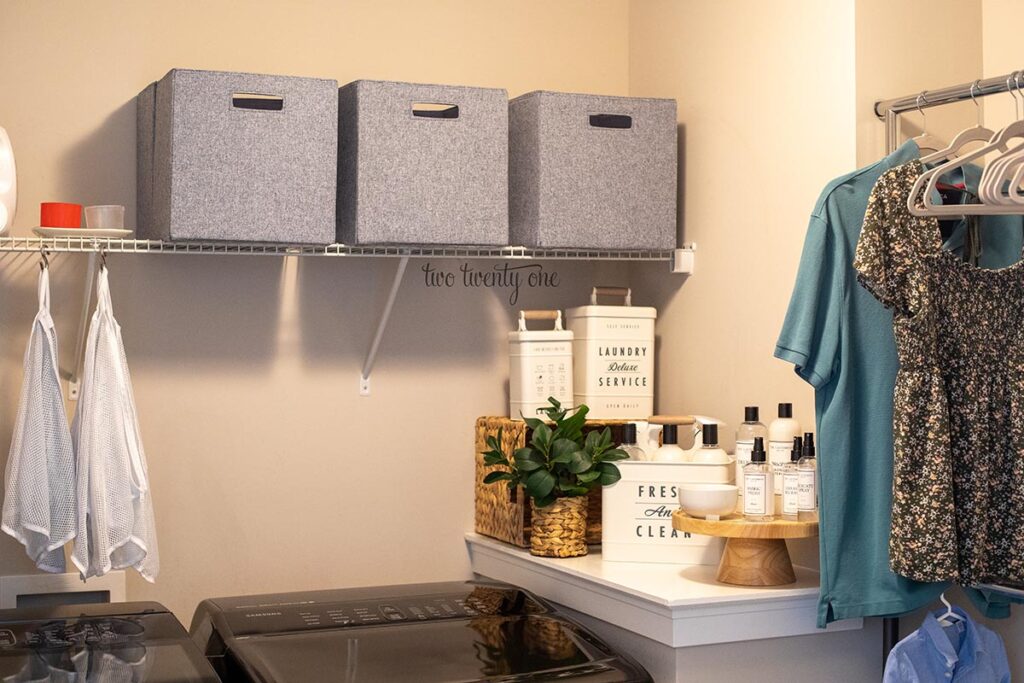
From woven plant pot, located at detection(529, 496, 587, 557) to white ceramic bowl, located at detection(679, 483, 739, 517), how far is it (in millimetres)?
369

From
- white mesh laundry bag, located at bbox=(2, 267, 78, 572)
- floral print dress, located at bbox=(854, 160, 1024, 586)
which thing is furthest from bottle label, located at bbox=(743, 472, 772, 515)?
white mesh laundry bag, located at bbox=(2, 267, 78, 572)

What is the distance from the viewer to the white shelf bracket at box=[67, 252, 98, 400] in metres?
2.45

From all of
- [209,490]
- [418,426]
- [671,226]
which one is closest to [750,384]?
[671,226]

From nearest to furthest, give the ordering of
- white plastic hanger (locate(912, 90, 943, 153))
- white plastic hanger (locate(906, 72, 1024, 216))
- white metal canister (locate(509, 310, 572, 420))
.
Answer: white plastic hanger (locate(906, 72, 1024, 216))
white plastic hanger (locate(912, 90, 943, 153))
white metal canister (locate(509, 310, 572, 420))

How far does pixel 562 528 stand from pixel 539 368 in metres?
0.42

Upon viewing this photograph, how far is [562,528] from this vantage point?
2.54 m

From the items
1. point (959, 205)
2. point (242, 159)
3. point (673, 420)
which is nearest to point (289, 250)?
point (242, 159)

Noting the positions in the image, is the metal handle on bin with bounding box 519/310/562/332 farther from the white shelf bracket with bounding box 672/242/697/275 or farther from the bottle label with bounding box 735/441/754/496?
the bottle label with bounding box 735/441/754/496

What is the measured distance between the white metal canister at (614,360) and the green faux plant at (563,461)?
0.26 metres

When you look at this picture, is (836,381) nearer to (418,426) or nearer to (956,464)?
(956,464)

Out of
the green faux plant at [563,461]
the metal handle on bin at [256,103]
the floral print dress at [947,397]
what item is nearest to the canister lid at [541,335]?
the green faux plant at [563,461]

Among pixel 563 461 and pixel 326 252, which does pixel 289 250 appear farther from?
pixel 563 461

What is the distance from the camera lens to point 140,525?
2.31 m

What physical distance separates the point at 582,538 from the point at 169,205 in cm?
110
